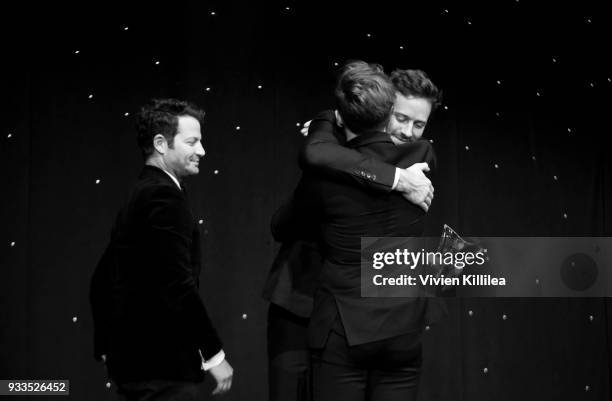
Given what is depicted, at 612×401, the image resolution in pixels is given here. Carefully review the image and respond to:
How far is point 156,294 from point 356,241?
460 mm

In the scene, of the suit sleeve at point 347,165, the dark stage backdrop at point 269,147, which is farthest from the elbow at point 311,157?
the dark stage backdrop at point 269,147

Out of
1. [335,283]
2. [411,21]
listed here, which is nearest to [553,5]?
[411,21]

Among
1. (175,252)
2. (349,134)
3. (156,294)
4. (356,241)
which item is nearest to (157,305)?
(156,294)

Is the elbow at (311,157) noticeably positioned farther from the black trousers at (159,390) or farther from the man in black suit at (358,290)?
the black trousers at (159,390)

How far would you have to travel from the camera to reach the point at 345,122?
188 centimetres

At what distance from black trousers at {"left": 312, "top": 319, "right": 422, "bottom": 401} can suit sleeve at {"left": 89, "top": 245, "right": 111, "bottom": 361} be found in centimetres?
53

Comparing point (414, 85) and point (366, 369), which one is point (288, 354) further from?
point (414, 85)

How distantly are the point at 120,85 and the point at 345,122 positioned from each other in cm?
177

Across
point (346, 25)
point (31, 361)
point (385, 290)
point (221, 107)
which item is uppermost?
point (346, 25)

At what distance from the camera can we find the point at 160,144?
2094 mm

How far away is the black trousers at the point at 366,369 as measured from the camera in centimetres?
179

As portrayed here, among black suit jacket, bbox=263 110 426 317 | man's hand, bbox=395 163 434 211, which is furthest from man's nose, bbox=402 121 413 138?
man's hand, bbox=395 163 434 211

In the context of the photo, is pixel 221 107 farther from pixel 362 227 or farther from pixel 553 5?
pixel 362 227

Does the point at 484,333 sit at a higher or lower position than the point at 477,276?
lower
